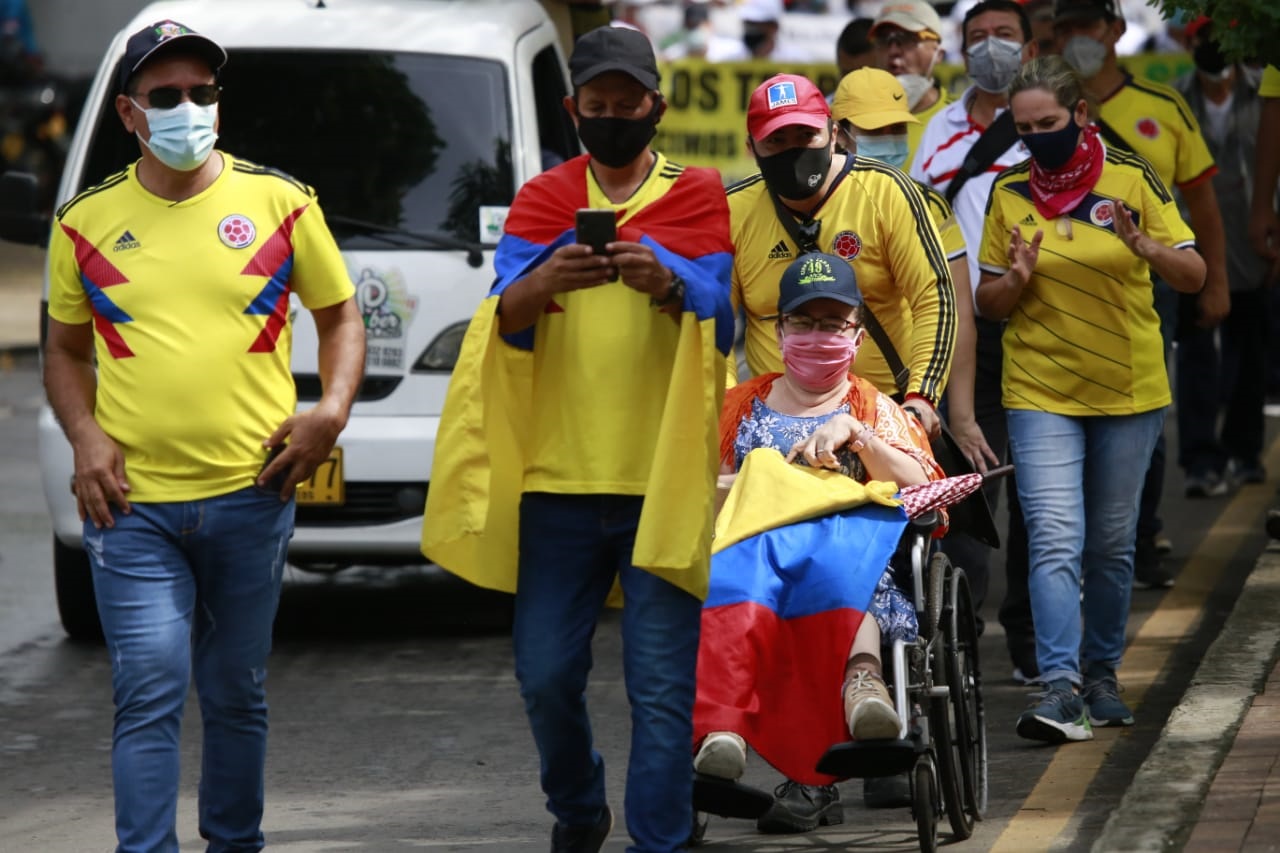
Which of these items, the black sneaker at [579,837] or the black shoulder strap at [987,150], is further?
the black shoulder strap at [987,150]

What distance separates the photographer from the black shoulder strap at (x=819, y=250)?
665 cm

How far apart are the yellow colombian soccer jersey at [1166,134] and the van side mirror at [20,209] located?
13.2 feet

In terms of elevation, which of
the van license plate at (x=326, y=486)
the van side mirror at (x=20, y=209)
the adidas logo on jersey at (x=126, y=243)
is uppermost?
the adidas logo on jersey at (x=126, y=243)

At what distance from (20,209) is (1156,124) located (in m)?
4.25

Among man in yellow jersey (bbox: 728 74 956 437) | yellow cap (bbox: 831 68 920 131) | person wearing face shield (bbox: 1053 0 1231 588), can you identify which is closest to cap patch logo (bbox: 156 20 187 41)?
man in yellow jersey (bbox: 728 74 956 437)

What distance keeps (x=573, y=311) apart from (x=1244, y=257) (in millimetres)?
7633

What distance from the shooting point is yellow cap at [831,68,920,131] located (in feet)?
25.8

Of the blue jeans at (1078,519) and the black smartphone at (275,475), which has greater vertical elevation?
the black smartphone at (275,475)

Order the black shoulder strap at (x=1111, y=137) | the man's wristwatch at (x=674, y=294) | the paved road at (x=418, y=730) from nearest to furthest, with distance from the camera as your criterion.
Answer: the man's wristwatch at (x=674, y=294) < the paved road at (x=418, y=730) < the black shoulder strap at (x=1111, y=137)

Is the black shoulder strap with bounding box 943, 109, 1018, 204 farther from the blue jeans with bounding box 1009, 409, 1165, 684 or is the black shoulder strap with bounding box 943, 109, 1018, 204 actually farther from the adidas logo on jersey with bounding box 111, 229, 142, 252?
the adidas logo on jersey with bounding box 111, 229, 142, 252

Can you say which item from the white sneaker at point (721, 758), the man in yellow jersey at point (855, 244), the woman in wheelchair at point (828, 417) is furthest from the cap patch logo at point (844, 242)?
the white sneaker at point (721, 758)

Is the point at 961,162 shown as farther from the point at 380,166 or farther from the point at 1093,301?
the point at 380,166

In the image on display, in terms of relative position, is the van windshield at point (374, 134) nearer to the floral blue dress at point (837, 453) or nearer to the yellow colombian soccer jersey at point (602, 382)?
the floral blue dress at point (837, 453)

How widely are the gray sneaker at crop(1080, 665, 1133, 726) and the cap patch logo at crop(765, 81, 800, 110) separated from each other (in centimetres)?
237
